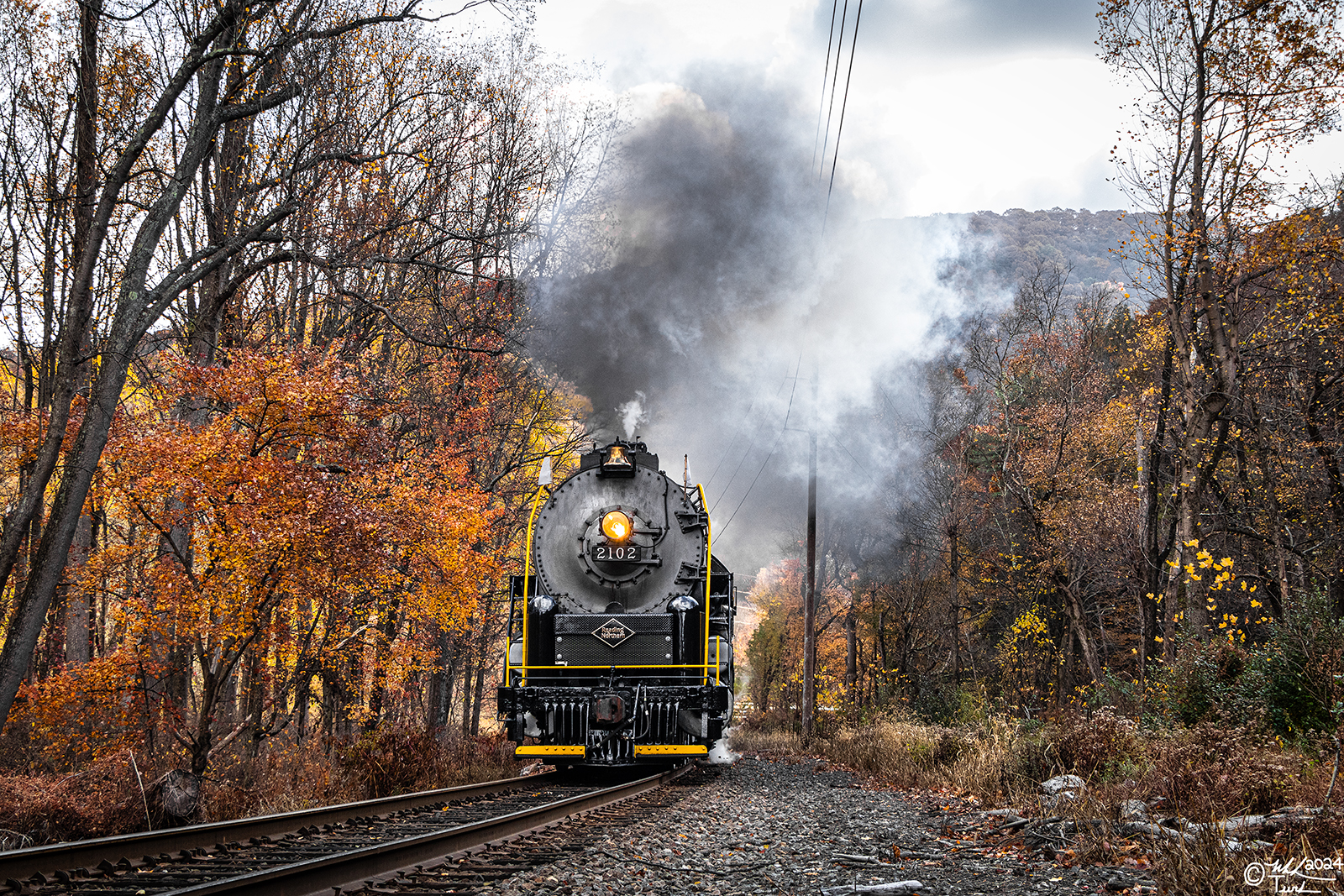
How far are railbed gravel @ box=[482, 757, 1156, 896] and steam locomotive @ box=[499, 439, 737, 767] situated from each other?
60.1 inches

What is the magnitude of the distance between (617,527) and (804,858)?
5942 mm

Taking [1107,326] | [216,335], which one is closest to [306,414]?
[216,335]

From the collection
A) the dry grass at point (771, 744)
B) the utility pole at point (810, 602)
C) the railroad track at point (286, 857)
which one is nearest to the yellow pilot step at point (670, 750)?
the railroad track at point (286, 857)

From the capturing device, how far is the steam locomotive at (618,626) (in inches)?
400

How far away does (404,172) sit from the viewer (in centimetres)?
1852

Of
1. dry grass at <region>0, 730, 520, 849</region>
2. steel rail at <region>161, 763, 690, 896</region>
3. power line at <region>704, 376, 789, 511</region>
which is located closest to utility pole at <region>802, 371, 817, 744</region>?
dry grass at <region>0, 730, 520, 849</region>

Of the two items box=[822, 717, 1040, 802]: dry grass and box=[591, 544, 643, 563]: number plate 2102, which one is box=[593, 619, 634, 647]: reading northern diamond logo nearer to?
box=[591, 544, 643, 563]: number plate 2102

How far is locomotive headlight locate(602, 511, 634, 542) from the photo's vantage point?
36.3 feet

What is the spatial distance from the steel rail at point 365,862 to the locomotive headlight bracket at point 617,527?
13.7ft

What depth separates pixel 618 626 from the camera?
34.9ft

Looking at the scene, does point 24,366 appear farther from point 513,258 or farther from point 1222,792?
point 1222,792

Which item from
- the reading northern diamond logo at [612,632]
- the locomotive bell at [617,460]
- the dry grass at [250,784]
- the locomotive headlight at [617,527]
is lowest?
the dry grass at [250,784]

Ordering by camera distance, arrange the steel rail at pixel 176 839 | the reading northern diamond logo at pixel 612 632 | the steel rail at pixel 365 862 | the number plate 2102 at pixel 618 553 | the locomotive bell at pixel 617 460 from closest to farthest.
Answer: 1. the steel rail at pixel 365 862
2. the steel rail at pixel 176 839
3. the reading northern diamond logo at pixel 612 632
4. the number plate 2102 at pixel 618 553
5. the locomotive bell at pixel 617 460

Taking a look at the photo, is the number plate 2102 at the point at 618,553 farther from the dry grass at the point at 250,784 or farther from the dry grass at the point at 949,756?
the dry grass at the point at 949,756
